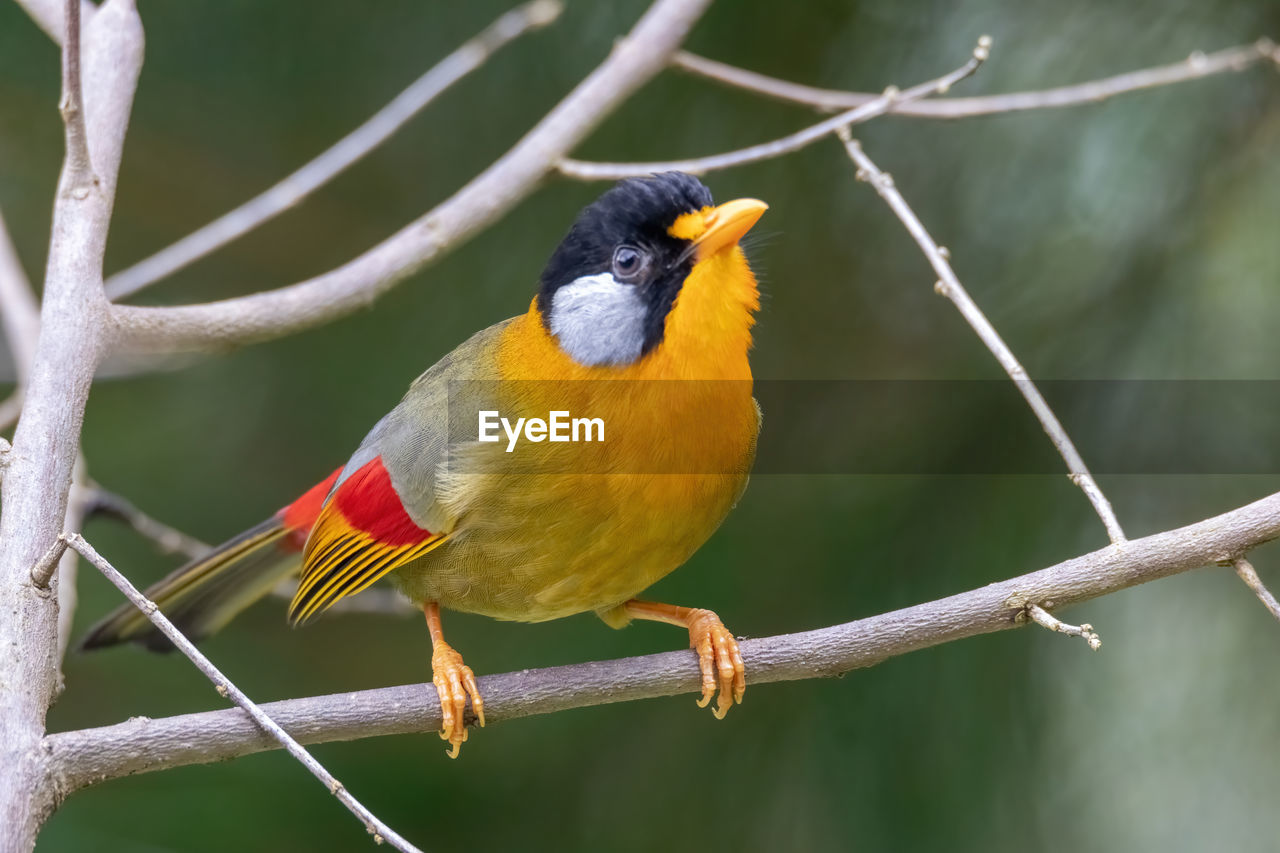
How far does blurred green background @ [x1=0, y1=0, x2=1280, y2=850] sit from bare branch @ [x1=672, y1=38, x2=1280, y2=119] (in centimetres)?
20

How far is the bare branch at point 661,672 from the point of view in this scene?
157 centimetres

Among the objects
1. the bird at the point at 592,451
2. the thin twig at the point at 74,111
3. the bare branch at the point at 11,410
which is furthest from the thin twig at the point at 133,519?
the thin twig at the point at 74,111

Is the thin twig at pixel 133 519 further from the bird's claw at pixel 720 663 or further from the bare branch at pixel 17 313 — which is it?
the bird's claw at pixel 720 663

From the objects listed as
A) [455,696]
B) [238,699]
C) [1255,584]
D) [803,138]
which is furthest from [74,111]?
[1255,584]

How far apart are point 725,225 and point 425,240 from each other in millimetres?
804

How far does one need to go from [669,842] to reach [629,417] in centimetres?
116

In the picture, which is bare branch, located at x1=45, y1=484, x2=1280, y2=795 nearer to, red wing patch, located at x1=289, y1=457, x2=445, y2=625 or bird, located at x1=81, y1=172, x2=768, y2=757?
bird, located at x1=81, y1=172, x2=768, y2=757

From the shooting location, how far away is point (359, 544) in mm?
1991

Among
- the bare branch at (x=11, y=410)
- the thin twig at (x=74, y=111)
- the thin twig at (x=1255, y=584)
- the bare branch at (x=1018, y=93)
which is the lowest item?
the thin twig at (x=1255, y=584)

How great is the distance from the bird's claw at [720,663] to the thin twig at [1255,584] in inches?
28.3

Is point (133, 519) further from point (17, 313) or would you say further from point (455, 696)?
point (455, 696)

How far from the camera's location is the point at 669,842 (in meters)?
2.63

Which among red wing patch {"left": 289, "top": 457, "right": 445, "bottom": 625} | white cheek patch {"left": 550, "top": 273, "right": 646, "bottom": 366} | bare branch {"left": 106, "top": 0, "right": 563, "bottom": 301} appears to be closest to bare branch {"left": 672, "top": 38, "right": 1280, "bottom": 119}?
bare branch {"left": 106, "top": 0, "right": 563, "bottom": 301}

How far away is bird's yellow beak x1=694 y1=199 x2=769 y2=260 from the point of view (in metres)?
1.83
